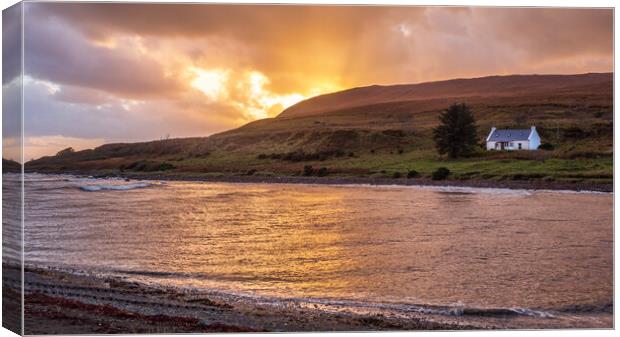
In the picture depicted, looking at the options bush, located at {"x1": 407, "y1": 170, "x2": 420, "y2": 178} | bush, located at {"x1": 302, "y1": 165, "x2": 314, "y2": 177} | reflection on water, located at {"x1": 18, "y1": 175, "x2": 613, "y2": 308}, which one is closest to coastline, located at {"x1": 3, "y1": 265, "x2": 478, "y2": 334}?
reflection on water, located at {"x1": 18, "y1": 175, "x2": 613, "y2": 308}

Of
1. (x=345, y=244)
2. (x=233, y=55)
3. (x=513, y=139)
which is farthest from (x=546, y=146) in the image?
(x=233, y=55)

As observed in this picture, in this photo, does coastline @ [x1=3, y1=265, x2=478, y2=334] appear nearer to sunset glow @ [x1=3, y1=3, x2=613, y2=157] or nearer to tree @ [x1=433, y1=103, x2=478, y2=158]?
sunset glow @ [x1=3, y1=3, x2=613, y2=157]

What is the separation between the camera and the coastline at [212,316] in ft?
27.6

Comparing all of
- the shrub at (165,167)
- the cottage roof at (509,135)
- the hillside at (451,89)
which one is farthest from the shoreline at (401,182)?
the hillside at (451,89)

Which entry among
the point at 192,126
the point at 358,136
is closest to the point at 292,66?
the point at 192,126

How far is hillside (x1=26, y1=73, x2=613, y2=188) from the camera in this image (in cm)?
1180

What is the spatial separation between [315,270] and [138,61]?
15.3 ft

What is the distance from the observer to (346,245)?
569 inches

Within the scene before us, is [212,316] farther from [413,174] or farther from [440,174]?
[413,174]

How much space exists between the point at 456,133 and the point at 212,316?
29747 mm

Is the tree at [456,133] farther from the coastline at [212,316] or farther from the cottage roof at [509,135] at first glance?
the coastline at [212,316]

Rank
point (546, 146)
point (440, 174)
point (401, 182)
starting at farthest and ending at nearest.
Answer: point (401, 182)
point (546, 146)
point (440, 174)

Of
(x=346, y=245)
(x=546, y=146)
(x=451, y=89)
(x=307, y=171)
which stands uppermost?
(x=451, y=89)

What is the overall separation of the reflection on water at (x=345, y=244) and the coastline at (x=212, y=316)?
50 cm
